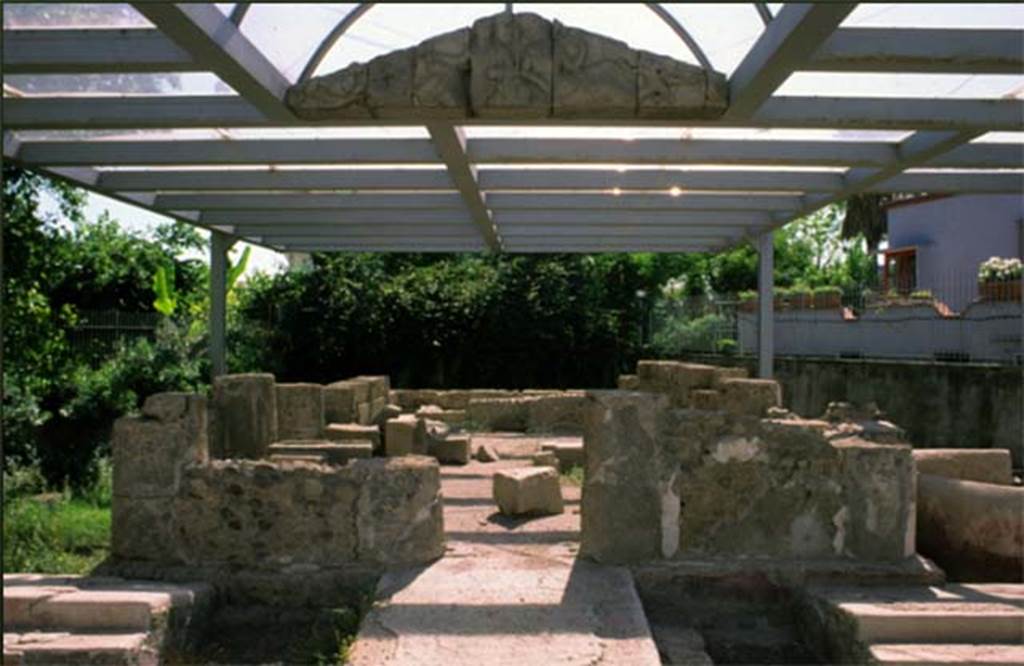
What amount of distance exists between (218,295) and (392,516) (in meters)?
6.47

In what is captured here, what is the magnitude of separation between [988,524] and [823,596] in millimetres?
1801

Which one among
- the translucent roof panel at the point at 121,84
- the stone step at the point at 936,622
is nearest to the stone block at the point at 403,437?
the translucent roof panel at the point at 121,84

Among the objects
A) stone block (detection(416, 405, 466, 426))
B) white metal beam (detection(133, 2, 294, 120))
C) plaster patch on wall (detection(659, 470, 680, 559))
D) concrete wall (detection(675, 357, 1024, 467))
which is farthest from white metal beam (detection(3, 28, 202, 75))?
concrete wall (detection(675, 357, 1024, 467))

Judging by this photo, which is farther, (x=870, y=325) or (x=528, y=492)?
(x=870, y=325)

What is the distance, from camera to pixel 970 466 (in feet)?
24.4

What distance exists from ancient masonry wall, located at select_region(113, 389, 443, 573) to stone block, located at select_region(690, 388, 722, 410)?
4.79 metres

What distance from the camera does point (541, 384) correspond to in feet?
69.2

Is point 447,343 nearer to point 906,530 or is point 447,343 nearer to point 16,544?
point 16,544

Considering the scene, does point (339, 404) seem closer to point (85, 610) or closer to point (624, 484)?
point (624, 484)

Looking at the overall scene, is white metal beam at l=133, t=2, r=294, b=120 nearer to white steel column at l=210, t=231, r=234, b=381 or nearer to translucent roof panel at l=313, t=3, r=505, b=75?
translucent roof panel at l=313, t=3, r=505, b=75

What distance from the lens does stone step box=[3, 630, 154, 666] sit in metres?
4.36

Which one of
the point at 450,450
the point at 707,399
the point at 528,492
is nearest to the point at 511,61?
the point at 528,492

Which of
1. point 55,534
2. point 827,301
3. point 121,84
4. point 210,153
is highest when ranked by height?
point 121,84

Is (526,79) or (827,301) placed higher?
(526,79)
